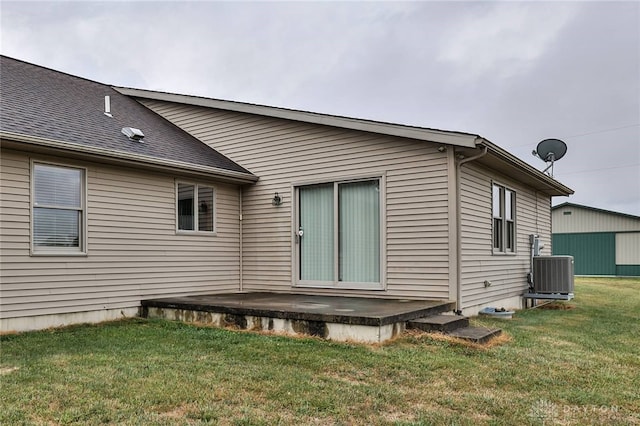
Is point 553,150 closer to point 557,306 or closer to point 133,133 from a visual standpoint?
point 557,306

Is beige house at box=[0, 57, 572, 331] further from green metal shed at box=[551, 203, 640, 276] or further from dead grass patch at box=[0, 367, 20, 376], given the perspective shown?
green metal shed at box=[551, 203, 640, 276]

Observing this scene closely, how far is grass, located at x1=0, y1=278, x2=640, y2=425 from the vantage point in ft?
10.6

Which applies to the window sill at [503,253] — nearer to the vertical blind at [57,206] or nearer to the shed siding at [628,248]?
the vertical blind at [57,206]

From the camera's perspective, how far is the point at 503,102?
21984mm

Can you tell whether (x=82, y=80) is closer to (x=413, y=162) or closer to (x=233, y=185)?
(x=233, y=185)

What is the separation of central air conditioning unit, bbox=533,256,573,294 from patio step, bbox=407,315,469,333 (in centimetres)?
448

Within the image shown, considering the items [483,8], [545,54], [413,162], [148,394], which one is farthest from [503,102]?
[148,394]

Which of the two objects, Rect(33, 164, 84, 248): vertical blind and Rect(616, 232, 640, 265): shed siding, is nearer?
Rect(33, 164, 84, 248): vertical blind

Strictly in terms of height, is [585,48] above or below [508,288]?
above

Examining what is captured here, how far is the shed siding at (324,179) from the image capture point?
724 centimetres

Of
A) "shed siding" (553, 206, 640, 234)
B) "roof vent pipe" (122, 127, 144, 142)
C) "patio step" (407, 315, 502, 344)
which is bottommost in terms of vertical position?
"patio step" (407, 315, 502, 344)

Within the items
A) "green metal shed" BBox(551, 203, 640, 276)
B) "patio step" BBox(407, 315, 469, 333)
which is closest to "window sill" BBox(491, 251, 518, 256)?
"patio step" BBox(407, 315, 469, 333)

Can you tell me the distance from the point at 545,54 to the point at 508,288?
10869mm

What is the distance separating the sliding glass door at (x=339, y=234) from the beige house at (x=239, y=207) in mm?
24
